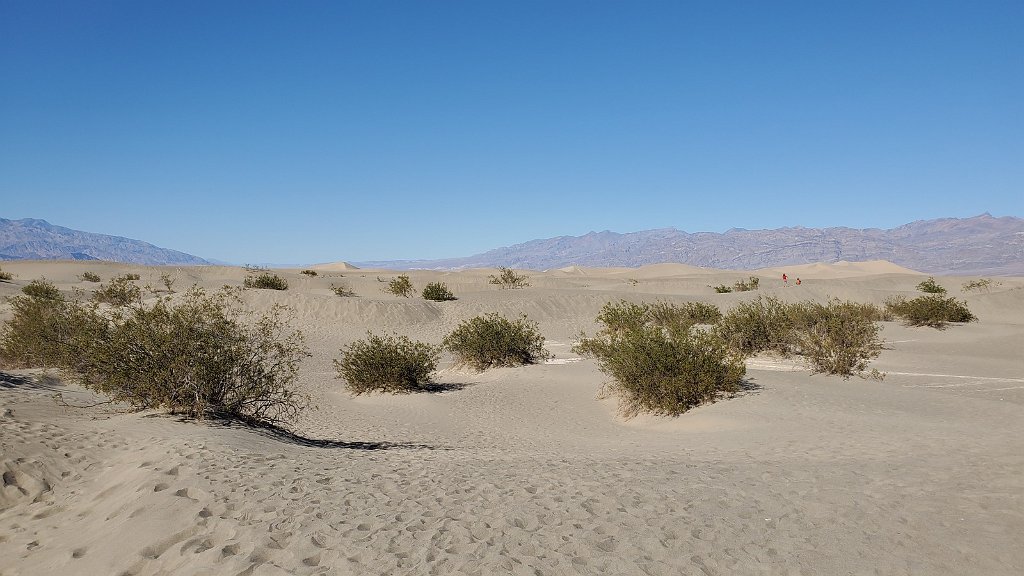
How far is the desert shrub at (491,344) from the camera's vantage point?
1812 cm

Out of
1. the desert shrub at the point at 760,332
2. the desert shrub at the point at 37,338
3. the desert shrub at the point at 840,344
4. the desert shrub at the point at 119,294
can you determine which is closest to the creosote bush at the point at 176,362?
the desert shrub at the point at 119,294

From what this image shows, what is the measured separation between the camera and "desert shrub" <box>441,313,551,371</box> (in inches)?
714

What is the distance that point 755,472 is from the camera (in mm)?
6426

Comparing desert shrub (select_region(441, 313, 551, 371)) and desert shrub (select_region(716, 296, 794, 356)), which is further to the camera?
desert shrub (select_region(441, 313, 551, 371))

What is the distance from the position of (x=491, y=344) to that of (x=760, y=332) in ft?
29.2

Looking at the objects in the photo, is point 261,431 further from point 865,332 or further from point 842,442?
point 865,332

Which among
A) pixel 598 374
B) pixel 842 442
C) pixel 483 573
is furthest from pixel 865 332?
pixel 483 573

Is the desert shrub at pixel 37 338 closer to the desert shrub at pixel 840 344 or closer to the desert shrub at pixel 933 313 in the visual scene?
the desert shrub at pixel 840 344

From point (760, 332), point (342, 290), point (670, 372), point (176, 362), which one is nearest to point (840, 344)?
point (760, 332)

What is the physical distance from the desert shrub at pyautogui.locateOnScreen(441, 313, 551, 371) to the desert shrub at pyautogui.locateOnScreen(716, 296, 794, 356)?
261 inches

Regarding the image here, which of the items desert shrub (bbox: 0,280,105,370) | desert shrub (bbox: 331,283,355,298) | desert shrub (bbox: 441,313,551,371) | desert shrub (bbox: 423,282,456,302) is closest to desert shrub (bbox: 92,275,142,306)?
desert shrub (bbox: 0,280,105,370)

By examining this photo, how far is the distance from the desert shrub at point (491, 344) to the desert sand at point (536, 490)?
6.04m

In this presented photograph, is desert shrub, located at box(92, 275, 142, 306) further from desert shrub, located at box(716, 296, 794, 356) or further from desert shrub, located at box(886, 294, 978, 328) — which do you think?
desert shrub, located at box(886, 294, 978, 328)

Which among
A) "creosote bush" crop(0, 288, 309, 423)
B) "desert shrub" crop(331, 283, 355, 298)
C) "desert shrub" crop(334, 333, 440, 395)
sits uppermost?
"desert shrub" crop(331, 283, 355, 298)
